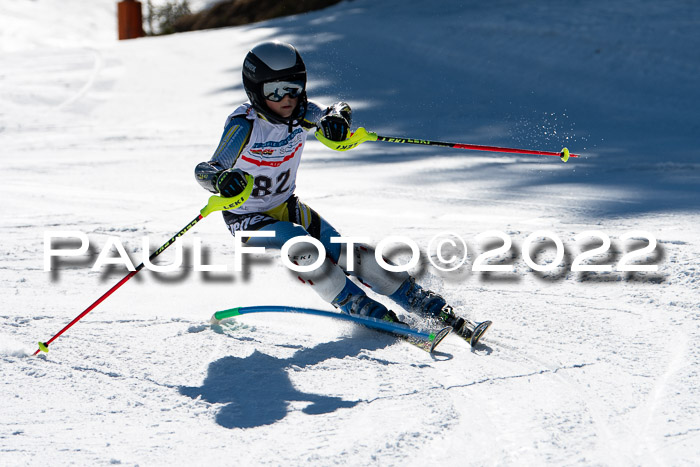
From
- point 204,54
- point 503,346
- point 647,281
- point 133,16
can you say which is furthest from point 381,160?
point 133,16

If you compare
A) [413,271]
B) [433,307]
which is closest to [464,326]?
[433,307]

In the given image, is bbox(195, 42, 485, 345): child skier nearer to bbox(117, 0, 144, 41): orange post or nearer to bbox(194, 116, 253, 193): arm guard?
bbox(194, 116, 253, 193): arm guard

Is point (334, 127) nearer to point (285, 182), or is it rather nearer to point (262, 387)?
point (285, 182)

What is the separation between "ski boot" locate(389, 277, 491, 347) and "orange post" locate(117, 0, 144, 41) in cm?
1638

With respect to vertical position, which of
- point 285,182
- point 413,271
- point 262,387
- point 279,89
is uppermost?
point 279,89

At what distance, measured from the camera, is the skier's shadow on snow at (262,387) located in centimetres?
296

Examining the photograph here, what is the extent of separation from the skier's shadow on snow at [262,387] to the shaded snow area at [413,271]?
12mm

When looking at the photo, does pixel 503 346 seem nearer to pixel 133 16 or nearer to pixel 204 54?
pixel 204 54

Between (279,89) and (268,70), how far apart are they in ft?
0.35

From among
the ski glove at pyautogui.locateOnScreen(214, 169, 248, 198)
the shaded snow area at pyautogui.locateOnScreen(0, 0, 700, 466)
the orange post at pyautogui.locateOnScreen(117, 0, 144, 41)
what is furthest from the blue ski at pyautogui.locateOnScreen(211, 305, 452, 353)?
the orange post at pyautogui.locateOnScreen(117, 0, 144, 41)

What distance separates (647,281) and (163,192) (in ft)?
14.0

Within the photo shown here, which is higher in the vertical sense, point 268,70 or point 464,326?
point 268,70

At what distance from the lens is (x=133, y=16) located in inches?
737

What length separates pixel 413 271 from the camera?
14.8ft
